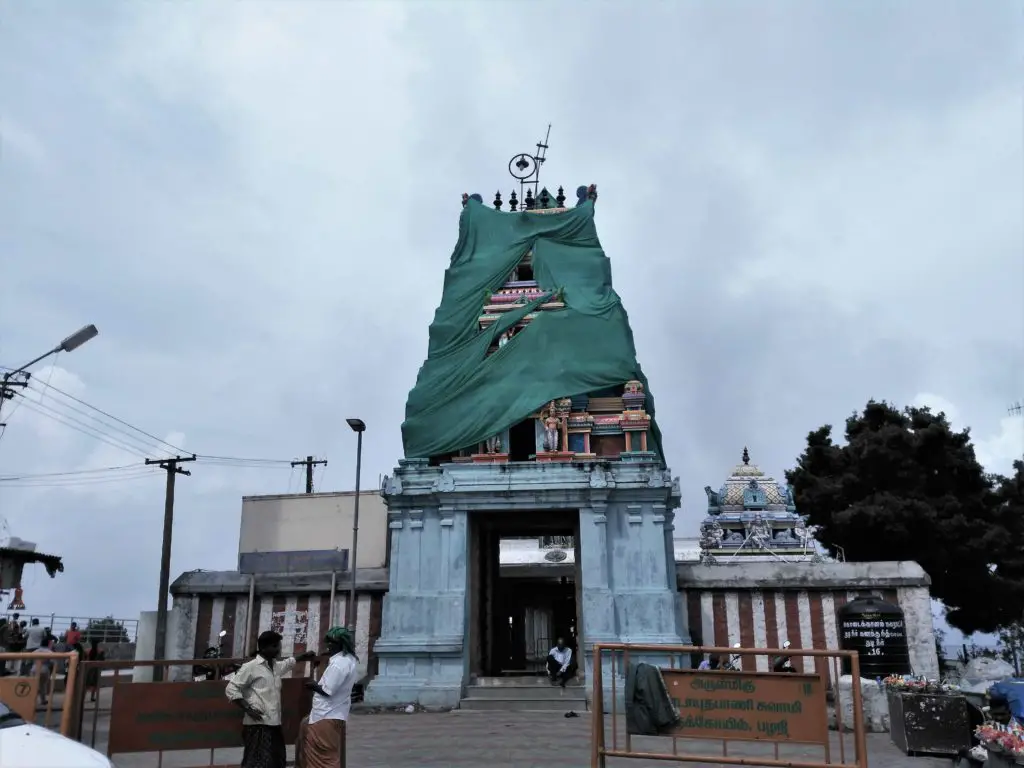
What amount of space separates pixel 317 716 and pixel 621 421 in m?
16.2

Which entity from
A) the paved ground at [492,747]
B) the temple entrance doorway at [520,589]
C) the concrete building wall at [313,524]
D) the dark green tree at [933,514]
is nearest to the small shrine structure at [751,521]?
the dark green tree at [933,514]

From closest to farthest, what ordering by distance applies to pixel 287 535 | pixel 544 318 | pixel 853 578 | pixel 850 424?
1. pixel 853 578
2. pixel 544 318
3. pixel 287 535
4. pixel 850 424

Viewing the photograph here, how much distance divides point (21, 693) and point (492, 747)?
740 cm

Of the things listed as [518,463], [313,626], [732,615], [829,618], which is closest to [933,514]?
[829,618]

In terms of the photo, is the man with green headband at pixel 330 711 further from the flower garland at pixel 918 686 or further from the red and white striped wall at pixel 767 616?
the red and white striped wall at pixel 767 616

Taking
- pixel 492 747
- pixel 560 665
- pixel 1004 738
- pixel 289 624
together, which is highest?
pixel 289 624

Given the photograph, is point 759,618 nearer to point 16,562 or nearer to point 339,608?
point 339,608

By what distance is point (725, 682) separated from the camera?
28.0 ft

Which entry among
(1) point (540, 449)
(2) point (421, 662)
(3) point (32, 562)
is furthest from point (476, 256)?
(3) point (32, 562)

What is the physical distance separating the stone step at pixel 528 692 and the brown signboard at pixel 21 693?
13094 mm

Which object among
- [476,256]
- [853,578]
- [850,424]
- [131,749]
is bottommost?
[131,749]

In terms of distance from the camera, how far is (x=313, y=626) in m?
A: 23.4

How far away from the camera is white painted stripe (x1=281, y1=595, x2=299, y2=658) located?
2336 cm

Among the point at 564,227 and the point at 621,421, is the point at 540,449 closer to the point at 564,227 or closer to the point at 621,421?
the point at 621,421
